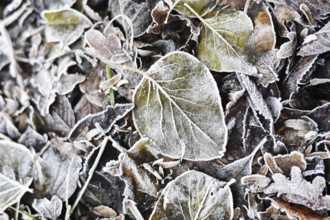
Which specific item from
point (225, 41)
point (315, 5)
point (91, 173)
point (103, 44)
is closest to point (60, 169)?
point (91, 173)

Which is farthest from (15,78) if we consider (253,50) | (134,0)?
(253,50)

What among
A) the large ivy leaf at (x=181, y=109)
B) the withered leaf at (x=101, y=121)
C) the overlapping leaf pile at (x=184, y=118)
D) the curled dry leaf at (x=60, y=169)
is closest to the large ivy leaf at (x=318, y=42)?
the overlapping leaf pile at (x=184, y=118)

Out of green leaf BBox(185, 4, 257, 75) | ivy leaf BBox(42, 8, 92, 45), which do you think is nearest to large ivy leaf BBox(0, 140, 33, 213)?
ivy leaf BBox(42, 8, 92, 45)

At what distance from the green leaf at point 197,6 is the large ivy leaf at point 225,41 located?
0.04ft

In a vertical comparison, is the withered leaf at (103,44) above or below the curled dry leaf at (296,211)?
above

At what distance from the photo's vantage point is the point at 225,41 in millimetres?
700

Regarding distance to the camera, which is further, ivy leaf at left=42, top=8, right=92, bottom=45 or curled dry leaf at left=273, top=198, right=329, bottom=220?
ivy leaf at left=42, top=8, right=92, bottom=45

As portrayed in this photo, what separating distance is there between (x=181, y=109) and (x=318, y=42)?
18 cm

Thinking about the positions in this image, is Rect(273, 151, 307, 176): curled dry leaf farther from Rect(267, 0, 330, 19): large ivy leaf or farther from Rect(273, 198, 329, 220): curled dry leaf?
Rect(267, 0, 330, 19): large ivy leaf

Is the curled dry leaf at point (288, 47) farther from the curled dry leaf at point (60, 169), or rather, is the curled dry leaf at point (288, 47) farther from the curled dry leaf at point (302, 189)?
the curled dry leaf at point (60, 169)

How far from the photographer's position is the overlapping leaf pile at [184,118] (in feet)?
2.22

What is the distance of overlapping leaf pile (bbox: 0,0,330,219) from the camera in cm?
68

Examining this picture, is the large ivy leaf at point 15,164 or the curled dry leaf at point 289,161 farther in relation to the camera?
the large ivy leaf at point 15,164

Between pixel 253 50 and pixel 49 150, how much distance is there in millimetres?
310
